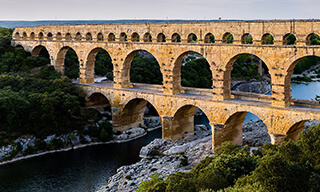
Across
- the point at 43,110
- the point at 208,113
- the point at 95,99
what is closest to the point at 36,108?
the point at 43,110

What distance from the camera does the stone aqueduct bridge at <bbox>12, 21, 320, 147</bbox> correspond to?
2722cm

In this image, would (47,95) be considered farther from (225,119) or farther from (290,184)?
(290,184)

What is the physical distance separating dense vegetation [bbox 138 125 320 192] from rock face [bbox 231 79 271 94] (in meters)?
33.4

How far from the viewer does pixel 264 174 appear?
1780 cm

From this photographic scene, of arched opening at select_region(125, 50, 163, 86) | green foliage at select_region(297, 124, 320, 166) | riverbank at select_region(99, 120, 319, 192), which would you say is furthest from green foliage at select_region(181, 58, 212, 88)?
green foliage at select_region(297, 124, 320, 166)

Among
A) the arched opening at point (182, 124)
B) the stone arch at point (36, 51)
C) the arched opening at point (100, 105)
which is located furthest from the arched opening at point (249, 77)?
the stone arch at point (36, 51)

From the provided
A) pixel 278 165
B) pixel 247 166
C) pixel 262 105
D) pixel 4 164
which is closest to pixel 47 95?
pixel 4 164

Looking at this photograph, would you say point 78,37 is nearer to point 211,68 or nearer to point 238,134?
point 211,68

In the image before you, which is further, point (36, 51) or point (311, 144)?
point (36, 51)

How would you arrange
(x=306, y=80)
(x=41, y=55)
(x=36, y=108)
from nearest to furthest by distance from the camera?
1. (x=36, y=108)
2. (x=41, y=55)
3. (x=306, y=80)

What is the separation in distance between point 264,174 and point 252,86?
41.1 m

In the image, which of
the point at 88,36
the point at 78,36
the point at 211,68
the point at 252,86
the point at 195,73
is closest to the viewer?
the point at 211,68

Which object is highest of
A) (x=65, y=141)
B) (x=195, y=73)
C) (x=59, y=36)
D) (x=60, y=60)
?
(x=59, y=36)

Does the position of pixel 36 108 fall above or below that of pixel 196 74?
below
